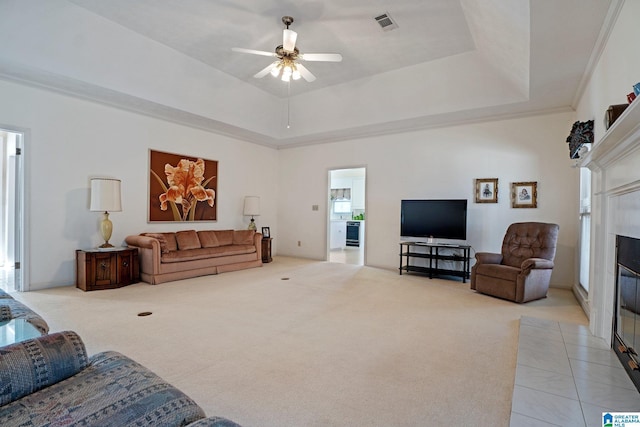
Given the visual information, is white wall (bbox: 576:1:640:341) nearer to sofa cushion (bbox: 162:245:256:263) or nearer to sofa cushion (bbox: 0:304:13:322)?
sofa cushion (bbox: 0:304:13:322)

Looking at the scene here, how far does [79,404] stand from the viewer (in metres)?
1.02

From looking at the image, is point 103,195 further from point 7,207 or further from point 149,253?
point 7,207

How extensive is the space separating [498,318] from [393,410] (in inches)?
88.1

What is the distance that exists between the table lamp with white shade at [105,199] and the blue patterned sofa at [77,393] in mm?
3990

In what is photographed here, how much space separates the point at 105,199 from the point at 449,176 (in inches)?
223

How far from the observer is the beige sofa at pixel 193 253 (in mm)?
4883

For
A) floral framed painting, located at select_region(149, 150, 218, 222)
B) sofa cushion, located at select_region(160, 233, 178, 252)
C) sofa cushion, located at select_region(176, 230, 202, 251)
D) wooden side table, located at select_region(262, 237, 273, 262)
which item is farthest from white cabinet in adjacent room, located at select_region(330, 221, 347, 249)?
sofa cushion, located at select_region(160, 233, 178, 252)

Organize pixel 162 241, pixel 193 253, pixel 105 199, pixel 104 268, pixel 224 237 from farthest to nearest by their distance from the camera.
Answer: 1. pixel 224 237
2. pixel 193 253
3. pixel 162 241
4. pixel 105 199
5. pixel 104 268

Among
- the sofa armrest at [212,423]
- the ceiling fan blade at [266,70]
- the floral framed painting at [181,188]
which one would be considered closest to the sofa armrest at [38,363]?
the sofa armrest at [212,423]

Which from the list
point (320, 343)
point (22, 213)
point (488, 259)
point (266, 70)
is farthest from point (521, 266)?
point (22, 213)

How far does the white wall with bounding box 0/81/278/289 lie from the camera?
172 inches

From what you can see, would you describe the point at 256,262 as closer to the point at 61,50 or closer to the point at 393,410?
the point at 61,50

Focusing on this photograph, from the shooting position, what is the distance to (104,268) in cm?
454

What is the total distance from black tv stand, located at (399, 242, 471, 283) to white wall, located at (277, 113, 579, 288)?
13.0 inches
